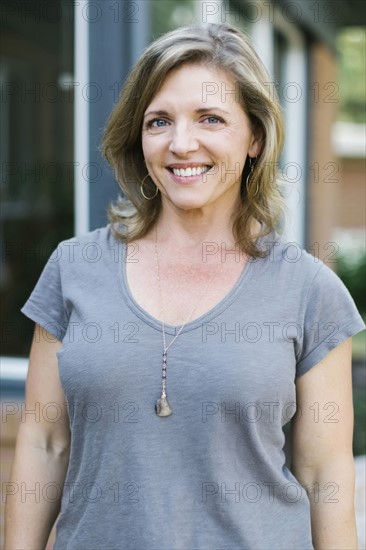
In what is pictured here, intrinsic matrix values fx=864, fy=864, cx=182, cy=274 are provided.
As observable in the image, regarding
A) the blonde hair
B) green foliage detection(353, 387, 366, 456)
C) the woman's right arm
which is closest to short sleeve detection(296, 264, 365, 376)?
the blonde hair

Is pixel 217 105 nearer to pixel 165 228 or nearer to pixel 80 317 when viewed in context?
pixel 165 228

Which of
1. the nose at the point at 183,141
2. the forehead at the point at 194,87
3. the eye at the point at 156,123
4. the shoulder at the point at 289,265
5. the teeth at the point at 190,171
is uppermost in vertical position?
the forehead at the point at 194,87

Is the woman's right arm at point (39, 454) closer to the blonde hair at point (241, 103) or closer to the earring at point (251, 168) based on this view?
the blonde hair at point (241, 103)

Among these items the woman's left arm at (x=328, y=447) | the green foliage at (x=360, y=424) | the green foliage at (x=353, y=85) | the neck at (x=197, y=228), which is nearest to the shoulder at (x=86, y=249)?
the neck at (x=197, y=228)

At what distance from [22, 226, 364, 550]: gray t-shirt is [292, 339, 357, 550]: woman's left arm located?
3cm

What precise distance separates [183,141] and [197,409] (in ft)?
1.66

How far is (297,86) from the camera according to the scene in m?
7.76

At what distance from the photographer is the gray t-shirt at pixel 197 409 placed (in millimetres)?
1595

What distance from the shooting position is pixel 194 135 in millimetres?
1668

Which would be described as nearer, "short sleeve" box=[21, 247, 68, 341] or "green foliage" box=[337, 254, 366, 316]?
"short sleeve" box=[21, 247, 68, 341]

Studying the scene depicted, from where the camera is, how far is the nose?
1.64 m

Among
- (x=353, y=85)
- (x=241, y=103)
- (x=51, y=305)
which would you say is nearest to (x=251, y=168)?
(x=241, y=103)

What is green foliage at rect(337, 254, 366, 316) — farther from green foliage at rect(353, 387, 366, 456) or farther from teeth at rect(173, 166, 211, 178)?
teeth at rect(173, 166, 211, 178)

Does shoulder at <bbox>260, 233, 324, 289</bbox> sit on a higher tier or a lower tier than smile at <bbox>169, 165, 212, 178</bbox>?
lower
